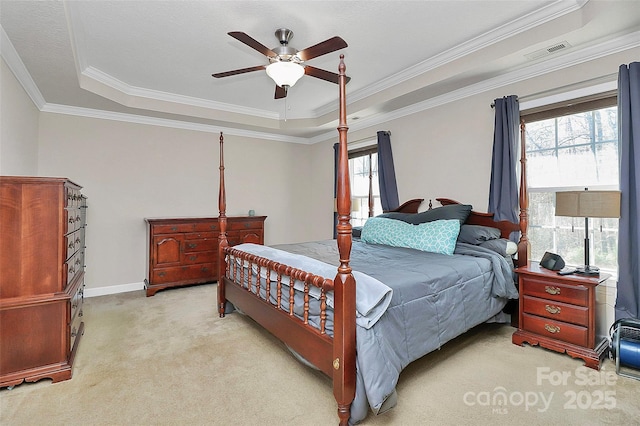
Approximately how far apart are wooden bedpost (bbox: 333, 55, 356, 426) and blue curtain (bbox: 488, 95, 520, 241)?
225 centimetres

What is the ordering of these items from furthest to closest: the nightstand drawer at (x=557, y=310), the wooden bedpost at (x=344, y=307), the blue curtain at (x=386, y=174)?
the blue curtain at (x=386, y=174)
the nightstand drawer at (x=557, y=310)
the wooden bedpost at (x=344, y=307)

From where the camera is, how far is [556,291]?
8.11 feet

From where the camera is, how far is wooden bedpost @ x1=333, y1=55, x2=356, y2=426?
5.37 ft

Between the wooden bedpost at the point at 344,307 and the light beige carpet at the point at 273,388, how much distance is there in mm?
241

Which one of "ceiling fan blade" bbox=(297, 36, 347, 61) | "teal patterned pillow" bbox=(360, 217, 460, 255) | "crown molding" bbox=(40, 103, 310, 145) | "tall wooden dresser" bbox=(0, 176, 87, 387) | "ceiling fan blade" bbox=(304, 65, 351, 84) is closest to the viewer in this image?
"tall wooden dresser" bbox=(0, 176, 87, 387)

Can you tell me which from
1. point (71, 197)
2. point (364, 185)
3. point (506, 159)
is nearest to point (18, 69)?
point (71, 197)

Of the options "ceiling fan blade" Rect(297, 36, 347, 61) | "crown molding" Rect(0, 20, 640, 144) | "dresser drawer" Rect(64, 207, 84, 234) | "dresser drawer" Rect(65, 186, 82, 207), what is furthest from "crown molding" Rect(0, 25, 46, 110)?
"ceiling fan blade" Rect(297, 36, 347, 61)

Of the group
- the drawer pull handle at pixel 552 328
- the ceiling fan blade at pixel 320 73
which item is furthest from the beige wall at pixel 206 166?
the ceiling fan blade at pixel 320 73

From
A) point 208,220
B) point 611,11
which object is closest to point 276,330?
point 208,220

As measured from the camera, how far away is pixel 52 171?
401 cm

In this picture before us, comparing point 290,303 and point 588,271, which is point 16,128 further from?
point 588,271

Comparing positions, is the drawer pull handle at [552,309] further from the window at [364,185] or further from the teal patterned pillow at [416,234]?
the window at [364,185]

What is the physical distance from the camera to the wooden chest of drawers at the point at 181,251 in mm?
4234

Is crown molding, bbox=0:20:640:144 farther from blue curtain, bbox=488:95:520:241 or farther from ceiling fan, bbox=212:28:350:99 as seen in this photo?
ceiling fan, bbox=212:28:350:99
